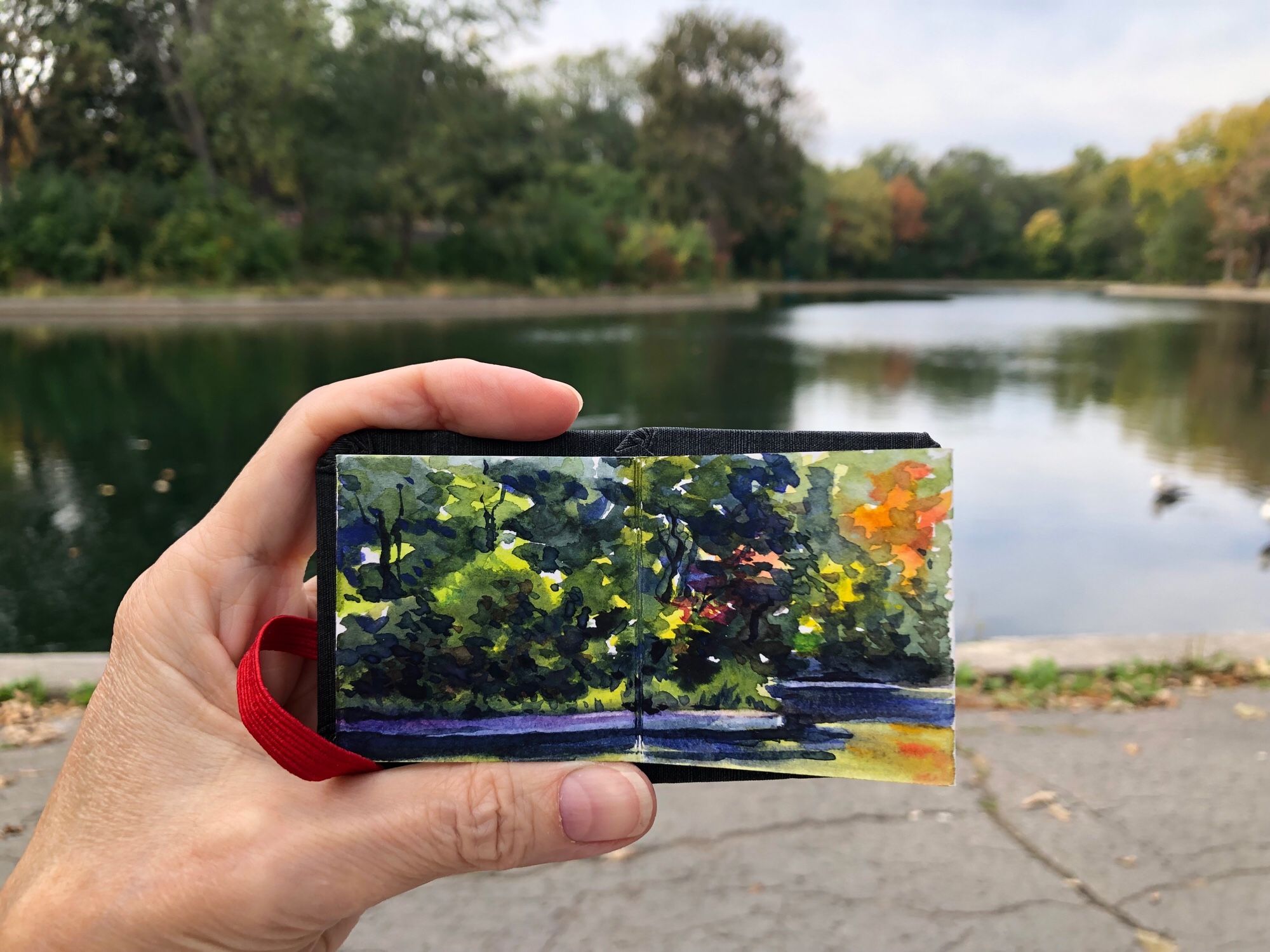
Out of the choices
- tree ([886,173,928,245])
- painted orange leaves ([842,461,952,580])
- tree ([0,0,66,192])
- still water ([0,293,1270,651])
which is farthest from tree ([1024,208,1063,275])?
painted orange leaves ([842,461,952,580])

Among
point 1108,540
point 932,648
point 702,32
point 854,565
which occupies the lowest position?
point 1108,540

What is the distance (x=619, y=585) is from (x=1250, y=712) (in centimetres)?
331

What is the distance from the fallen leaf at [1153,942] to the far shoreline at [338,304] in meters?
23.9

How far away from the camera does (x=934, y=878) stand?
254 centimetres

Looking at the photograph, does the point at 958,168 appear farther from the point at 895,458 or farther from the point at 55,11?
the point at 895,458

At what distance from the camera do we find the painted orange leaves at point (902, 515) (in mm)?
1100

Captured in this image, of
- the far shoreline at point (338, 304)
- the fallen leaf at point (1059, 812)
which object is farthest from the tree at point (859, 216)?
the fallen leaf at point (1059, 812)

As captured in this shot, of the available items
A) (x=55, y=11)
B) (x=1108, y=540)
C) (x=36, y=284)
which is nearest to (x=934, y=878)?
(x=1108, y=540)

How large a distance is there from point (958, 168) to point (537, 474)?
70.0 metres

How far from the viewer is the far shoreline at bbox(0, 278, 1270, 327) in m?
24.1

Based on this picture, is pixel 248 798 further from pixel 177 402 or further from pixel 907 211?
pixel 907 211

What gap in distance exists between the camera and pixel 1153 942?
7.55ft

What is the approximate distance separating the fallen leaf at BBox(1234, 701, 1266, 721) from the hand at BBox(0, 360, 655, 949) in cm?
309

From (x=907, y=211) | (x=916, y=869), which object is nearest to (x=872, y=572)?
(x=916, y=869)
